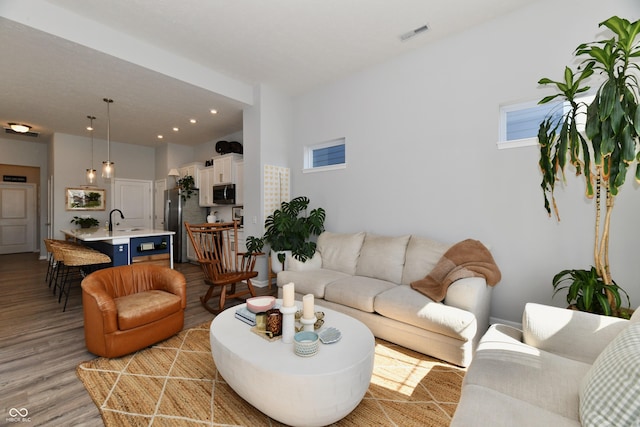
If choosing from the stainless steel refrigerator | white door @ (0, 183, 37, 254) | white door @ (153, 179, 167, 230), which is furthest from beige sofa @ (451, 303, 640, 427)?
white door @ (0, 183, 37, 254)

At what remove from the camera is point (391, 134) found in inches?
146

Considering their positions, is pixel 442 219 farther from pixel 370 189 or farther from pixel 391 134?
pixel 391 134

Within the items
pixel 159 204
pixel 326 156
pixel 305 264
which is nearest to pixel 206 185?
pixel 159 204

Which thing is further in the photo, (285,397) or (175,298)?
(175,298)

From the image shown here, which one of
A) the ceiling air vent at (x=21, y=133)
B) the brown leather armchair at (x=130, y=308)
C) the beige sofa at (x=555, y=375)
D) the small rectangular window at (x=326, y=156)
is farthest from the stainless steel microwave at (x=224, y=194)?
the beige sofa at (x=555, y=375)

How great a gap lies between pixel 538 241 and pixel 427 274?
3.50 ft

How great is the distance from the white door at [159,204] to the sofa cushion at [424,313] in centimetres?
673

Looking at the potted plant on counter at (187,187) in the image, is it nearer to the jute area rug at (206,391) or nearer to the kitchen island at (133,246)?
the kitchen island at (133,246)

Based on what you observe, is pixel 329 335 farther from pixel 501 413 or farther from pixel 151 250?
pixel 151 250

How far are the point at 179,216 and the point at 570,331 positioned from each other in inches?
266

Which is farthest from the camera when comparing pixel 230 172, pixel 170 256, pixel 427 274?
pixel 230 172

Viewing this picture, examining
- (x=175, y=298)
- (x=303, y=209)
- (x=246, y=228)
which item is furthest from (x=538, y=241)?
(x=246, y=228)

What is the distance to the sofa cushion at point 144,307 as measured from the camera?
2340 mm

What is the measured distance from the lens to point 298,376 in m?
1.43
